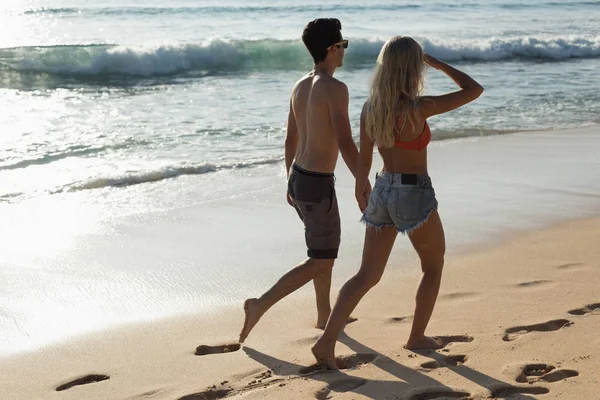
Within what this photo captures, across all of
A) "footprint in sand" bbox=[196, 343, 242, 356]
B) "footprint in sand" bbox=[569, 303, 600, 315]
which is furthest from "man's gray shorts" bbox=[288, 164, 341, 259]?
"footprint in sand" bbox=[569, 303, 600, 315]

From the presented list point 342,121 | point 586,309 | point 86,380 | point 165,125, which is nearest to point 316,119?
point 342,121

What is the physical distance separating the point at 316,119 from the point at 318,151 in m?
0.17

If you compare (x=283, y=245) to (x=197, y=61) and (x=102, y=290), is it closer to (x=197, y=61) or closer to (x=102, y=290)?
(x=102, y=290)

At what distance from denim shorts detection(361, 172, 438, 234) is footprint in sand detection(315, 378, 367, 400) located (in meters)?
0.73

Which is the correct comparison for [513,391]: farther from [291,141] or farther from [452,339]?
[291,141]

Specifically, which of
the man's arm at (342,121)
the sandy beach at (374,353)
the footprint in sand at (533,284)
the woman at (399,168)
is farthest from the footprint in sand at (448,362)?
the footprint in sand at (533,284)

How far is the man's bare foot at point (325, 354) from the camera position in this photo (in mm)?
4000

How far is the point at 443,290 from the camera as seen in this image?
5.17m

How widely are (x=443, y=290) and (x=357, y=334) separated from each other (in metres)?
0.87

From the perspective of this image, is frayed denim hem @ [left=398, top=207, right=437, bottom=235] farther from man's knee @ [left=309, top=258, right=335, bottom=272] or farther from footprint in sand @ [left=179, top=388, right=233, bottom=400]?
footprint in sand @ [left=179, top=388, right=233, bottom=400]

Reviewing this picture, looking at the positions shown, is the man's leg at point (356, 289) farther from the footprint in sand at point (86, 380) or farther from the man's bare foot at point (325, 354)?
the footprint in sand at point (86, 380)

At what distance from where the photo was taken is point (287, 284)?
14.1 feet

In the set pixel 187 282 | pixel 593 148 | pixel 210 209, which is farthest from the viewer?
pixel 593 148

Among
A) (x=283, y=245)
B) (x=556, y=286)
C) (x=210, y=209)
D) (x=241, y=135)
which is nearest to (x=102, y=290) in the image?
(x=283, y=245)
